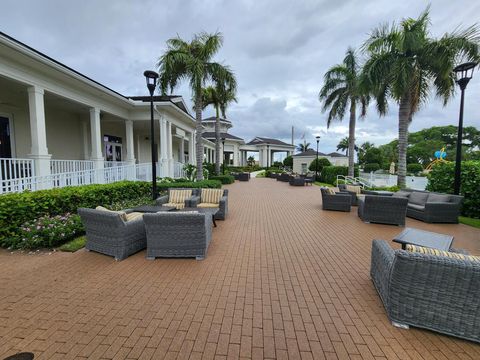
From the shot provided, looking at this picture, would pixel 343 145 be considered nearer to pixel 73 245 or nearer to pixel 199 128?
pixel 199 128

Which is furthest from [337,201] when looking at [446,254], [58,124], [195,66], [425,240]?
[58,124]

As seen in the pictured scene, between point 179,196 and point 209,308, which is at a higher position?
point 179,196

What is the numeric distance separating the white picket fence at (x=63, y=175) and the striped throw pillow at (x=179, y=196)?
11.9 feet

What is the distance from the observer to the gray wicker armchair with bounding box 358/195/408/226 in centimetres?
668

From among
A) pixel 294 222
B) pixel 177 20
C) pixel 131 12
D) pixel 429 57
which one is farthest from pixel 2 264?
pixel 429 57

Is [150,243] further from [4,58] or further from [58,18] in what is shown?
[58,18]

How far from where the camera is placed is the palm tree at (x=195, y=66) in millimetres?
10375

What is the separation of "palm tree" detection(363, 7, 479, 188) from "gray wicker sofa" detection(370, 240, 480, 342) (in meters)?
9.89

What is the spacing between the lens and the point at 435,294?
93.3 inches

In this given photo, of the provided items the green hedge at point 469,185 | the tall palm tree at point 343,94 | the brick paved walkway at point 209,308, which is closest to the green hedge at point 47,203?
the brick paved walkway at point 209,308

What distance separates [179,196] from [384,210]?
6266 mm

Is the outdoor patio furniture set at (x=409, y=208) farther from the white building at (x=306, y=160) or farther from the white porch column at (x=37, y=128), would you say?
the white building at (x=306, y=160)

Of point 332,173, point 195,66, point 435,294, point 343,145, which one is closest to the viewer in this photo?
point 435,294

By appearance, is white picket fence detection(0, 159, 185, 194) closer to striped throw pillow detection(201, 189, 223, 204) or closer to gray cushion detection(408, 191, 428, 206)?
striped throw pillow detection(201, 189, 223, 204)
